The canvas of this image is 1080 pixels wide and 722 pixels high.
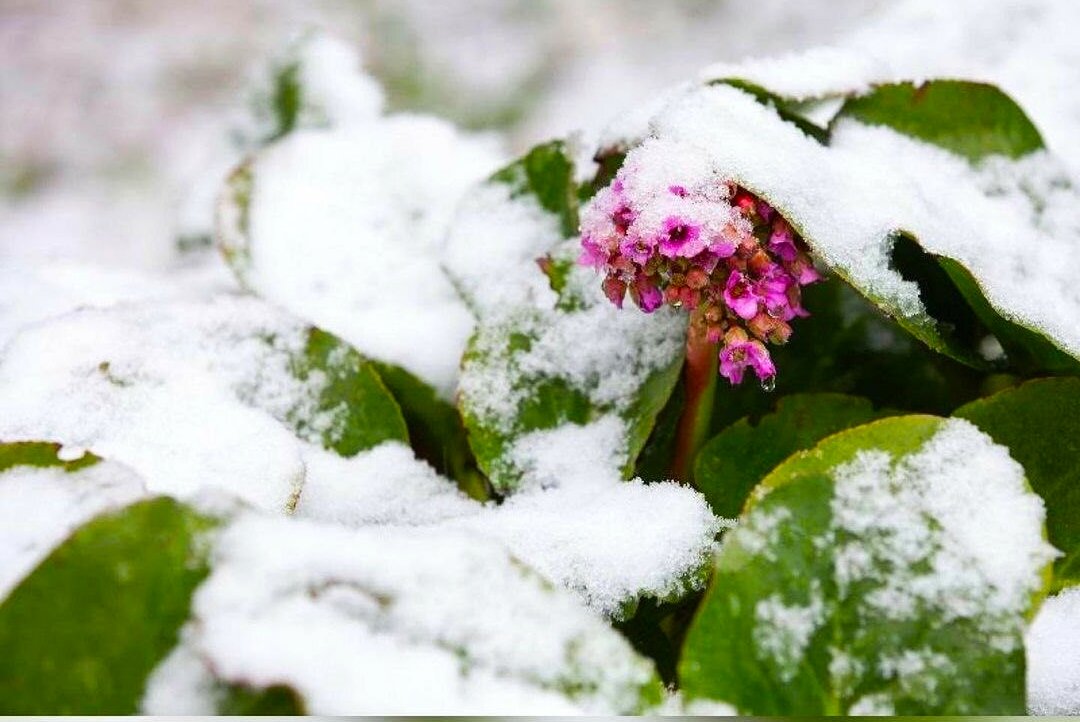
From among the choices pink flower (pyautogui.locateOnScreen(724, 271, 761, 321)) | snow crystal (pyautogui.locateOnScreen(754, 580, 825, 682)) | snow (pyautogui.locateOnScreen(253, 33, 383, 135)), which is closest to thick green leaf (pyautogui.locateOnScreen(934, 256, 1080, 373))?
pink flower (pyautogui.locateOnScreen(724, 271, 761, 321))

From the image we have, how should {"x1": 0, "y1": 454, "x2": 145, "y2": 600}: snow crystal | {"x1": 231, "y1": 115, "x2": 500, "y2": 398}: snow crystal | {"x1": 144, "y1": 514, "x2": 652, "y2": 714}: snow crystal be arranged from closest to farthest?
{"x1": 144, "y1": 514, "x2": 652, "y2": 714}: snow crystal < {"x1": 0, "y1": 454, "x2": 145, "y2": 600}: snow crystal < {"x1": 231, "y1": 115, "x2": 500, "y2": 398}: snow crystal

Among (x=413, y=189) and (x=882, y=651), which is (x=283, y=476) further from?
(x=413, y=189)

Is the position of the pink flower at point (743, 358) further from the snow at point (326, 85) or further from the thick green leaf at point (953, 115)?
the snow at point (326, 85)

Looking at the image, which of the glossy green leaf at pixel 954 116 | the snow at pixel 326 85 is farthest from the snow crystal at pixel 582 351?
the snow at pixel 326 85

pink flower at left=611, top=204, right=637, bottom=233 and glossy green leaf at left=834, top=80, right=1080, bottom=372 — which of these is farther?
glossy green leaf at left=834, top=80, right=1080, bottom=372

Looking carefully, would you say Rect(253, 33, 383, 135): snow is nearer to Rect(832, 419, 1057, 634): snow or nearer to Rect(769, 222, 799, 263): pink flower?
Rect(769, 222, 799, 263): pink flower

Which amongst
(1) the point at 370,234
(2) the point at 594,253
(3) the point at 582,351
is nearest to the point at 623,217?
(2) the point at 594,253
